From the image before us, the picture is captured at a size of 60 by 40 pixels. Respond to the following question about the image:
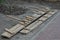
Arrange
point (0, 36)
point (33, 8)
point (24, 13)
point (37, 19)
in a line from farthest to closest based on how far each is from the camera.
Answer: point (33, 8) → point (24, 13) → point (37, 19) → point (0, 36)

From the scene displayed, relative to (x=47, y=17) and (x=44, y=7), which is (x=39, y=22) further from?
(x=44, y=7)

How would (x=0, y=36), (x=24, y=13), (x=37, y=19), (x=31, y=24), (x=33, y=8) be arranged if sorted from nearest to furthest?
(x=0, y=36) → (x=31, y=24) → (x=37, y=19) → (x=24, y=13) → (x=33, y=8)

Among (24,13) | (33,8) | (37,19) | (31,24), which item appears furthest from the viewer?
(33,8)

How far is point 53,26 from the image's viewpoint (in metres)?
6.29

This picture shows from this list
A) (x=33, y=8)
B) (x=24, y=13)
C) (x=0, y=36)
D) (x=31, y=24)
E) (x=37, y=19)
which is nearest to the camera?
(x=0, y=36)

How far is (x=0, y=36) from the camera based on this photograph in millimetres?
5316

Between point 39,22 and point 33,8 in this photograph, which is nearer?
point 39,22

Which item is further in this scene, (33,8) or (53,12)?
(33,8)

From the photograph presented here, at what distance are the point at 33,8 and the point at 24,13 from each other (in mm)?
833

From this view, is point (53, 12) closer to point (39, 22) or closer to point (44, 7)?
point (44, 7)

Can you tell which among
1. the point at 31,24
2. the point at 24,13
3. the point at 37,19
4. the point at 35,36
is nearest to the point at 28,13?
the point at 24,13

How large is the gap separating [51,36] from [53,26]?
85 cm

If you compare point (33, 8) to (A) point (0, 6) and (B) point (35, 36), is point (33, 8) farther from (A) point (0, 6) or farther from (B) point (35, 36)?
(B) point (35, 36)

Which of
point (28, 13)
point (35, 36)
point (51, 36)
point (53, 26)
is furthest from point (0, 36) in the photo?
point (28, 13)
